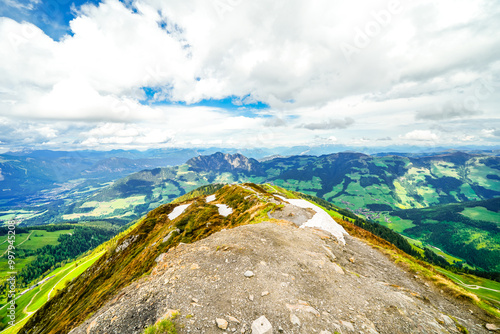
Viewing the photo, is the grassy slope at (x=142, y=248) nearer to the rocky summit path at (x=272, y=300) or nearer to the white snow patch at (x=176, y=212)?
the white snow patch at (x=176, y=212)

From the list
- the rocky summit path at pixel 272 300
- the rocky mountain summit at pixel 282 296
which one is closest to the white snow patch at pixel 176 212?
the rocky mountain summit at pixel 282 296

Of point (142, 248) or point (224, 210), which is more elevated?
point (224, 210)

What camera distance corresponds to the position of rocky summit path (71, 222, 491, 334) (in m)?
11.5

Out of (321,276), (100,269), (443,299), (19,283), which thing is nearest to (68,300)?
(100,269)

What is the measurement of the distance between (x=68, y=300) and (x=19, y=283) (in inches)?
8187

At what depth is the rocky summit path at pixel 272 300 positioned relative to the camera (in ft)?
37.7

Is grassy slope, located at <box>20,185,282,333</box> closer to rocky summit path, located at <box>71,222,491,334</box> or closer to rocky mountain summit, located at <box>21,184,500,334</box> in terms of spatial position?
rocky mountain summit, located at <box>21,184,500,334</box>

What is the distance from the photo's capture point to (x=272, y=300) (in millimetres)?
13266

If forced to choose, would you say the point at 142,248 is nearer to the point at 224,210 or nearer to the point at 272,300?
the point at 224,210

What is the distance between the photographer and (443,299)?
19.5 metres

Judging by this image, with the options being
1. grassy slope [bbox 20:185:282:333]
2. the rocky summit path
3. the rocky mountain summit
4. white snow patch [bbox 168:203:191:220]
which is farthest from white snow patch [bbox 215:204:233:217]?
the rocky summit path

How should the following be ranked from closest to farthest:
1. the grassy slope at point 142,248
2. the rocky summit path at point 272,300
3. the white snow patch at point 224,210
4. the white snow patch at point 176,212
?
the rocky summit path at point 272,300 < the grassy slope at point 142,248 < the white snow patch at point 224,210 < the white snow patch at point 176,212

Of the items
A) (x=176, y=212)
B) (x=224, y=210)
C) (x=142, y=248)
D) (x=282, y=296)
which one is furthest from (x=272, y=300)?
(x=176, y=212)

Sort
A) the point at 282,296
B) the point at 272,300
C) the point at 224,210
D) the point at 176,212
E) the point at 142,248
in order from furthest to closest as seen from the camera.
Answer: the point at 176,212 → the point at 224,210 → the point at 142,248 → the point at 282,296 → the point at 272,300
